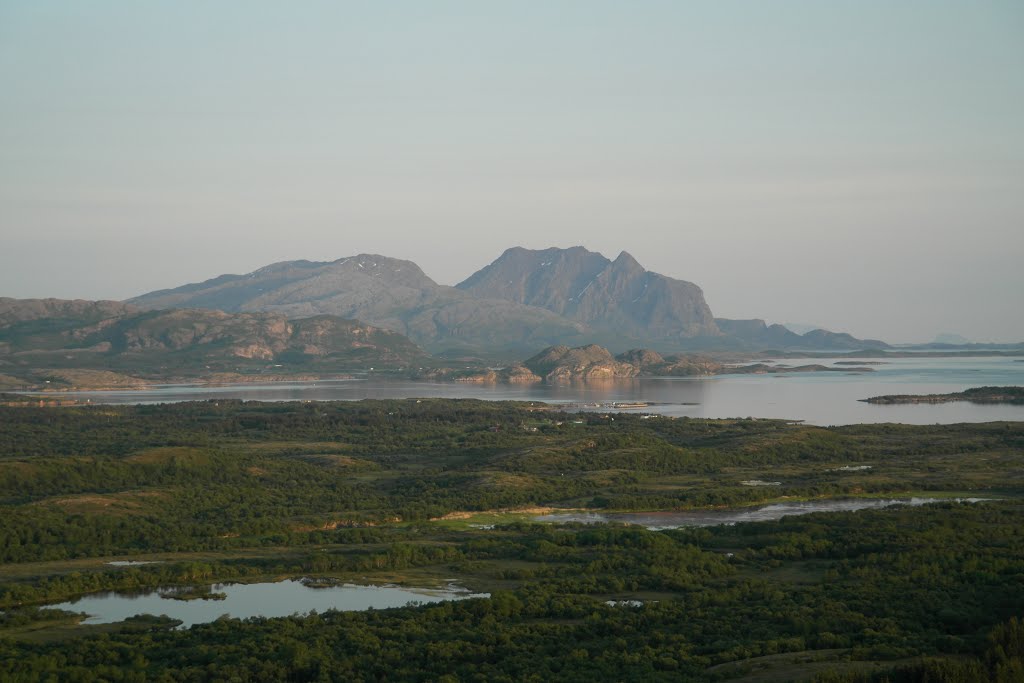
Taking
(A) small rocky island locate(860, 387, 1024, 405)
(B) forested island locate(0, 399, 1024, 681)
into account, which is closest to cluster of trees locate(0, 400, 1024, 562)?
(B) forested island locate(0, 399, 1024, 681)

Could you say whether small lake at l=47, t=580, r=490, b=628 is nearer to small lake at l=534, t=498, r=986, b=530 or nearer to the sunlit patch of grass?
small lake at l=534, t=498, r=986, b=530

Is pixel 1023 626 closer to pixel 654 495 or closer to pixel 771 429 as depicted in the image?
pixel 654 495

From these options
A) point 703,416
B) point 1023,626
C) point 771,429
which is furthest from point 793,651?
point 703,416

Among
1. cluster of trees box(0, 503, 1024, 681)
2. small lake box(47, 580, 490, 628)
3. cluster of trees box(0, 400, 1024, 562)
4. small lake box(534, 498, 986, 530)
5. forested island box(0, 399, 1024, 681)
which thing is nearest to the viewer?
cluster of trees box(0, 503, 1024, 681)

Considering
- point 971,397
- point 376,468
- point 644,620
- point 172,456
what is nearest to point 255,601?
point 644,620

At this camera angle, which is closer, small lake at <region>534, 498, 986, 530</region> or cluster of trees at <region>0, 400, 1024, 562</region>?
cluster of trees at <region>0, 400, 1024, 562</region>

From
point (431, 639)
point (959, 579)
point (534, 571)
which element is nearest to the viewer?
point (431, 639)

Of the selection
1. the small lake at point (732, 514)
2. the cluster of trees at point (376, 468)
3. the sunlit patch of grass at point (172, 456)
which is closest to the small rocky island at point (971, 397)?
the cluster of trees at point (376, 468)
